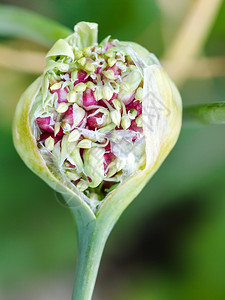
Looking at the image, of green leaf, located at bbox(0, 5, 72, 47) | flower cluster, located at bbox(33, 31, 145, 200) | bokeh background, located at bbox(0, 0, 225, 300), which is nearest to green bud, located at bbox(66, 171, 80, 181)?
flower cluster, located at bbox(33, 31, 145, 200)

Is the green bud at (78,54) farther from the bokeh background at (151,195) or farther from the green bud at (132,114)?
the bokeh background at (151,195)

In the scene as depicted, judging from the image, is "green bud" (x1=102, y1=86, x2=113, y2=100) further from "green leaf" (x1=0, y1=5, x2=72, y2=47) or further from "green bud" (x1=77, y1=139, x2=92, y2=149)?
"green leaf" (x1=0, y1=5, x2=72, y2=47)

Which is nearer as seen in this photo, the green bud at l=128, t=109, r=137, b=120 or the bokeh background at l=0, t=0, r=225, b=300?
the green bud at l=128, t=109, r=137, b=120

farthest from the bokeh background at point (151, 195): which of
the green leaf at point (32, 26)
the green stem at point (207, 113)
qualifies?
the green stem at point (207, 113)

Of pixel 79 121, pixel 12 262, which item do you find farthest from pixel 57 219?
pixel 79 121

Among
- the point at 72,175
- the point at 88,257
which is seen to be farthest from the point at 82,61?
the point at 88,257

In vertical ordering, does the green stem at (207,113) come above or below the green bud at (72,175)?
above

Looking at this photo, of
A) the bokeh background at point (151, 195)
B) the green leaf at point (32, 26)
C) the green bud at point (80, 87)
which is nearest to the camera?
the green bud at point (80, 87)
